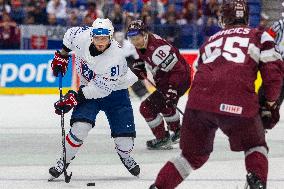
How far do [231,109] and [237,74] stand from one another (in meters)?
0.19

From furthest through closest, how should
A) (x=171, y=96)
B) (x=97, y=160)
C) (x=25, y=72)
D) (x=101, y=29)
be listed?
(x=25, y=72)
(x=171, y=96)
(x=97, y=160)
(x=101, y=29)

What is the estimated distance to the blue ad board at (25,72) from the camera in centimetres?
1466

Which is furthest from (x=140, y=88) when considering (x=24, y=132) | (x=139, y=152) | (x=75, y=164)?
(x=75, y=164)

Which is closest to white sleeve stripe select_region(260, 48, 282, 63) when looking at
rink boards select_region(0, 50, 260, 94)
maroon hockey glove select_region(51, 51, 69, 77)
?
maroon hockey glove select_region(51, 51, 69, 77)

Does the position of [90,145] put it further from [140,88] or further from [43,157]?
[140,88]

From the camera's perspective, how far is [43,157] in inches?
326

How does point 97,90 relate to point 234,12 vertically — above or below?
below

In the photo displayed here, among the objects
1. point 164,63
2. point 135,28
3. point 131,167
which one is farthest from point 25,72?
point 131,167

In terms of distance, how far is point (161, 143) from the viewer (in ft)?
29.4

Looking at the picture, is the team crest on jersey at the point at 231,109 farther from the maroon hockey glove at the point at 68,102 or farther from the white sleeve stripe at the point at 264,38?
the maroon hockey glove at the point at 68,102

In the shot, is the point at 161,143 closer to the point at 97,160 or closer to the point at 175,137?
the point at 175,137

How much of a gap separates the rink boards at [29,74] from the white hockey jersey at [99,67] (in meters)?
7.59

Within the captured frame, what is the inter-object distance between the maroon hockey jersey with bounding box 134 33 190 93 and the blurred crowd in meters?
6.54

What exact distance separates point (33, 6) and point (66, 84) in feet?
5.47
